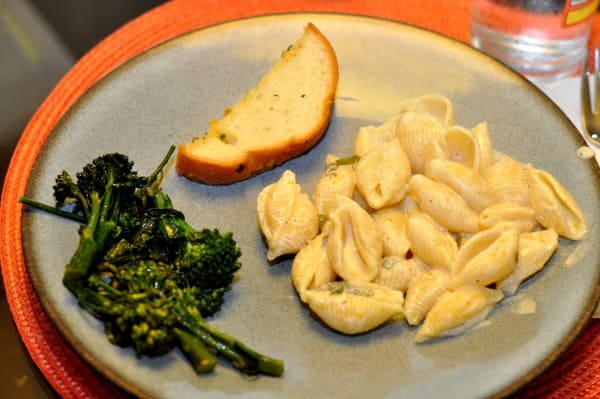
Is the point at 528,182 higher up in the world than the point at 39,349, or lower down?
higher up

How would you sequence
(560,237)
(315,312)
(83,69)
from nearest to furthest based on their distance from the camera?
(315,312) < (560,237) < (83,69)

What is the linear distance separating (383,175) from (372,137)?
0.20 meters

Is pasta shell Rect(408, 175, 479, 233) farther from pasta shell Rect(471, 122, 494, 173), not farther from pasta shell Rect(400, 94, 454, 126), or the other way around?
pasta shell Rect(400, 94, 454, 126)

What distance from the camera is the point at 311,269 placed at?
1.68 meters

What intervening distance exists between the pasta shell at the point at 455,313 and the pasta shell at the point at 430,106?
65 centimetres

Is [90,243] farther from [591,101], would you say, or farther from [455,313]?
[591,101]

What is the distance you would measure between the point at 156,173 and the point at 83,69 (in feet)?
2.57

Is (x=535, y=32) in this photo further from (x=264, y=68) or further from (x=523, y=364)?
(x=523, y=364)

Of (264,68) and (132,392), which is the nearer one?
(132,392)

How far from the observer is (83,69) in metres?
2.48

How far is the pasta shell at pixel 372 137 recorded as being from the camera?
1990 mm

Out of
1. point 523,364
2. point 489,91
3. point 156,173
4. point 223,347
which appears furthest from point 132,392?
point 489,91

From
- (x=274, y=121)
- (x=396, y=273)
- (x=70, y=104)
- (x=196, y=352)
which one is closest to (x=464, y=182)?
(x=396, y=273)

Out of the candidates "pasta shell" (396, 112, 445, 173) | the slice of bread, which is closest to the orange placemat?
the slice of bread
